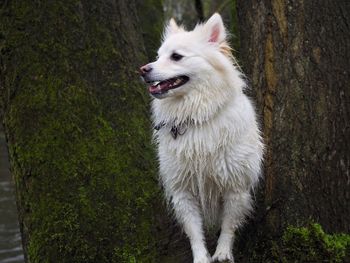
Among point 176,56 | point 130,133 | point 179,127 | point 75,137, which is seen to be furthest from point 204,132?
point 75,137

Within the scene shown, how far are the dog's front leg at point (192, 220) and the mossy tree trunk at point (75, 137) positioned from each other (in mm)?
330

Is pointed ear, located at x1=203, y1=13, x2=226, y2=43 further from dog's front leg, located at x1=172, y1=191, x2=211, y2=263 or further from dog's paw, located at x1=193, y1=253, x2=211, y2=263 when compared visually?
dog's paw, located at x1=193, y1=253, x2=211, y2=263

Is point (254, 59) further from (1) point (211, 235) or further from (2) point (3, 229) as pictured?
(2) point (3, 229)

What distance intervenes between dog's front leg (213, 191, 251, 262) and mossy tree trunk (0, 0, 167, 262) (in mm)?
551

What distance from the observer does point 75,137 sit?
438 centimetres

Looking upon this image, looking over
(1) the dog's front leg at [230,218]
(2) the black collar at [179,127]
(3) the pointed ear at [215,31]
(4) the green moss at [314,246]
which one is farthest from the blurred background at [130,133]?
(2) the black collar at [179,127]

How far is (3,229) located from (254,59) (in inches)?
232

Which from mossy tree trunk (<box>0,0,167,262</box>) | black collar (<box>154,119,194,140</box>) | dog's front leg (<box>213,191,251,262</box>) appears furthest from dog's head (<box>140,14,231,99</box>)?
dog's front leg (<box>213,191,251,262</box>)

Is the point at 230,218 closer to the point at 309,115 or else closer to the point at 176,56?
the point at 309,115

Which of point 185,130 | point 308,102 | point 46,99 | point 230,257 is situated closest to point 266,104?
point 308,102

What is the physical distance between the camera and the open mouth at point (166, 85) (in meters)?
3.92

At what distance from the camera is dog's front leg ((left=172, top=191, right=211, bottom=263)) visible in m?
4.06

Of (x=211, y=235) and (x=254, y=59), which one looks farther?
(x=211, y=235)

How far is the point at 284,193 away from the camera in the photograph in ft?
12.6
